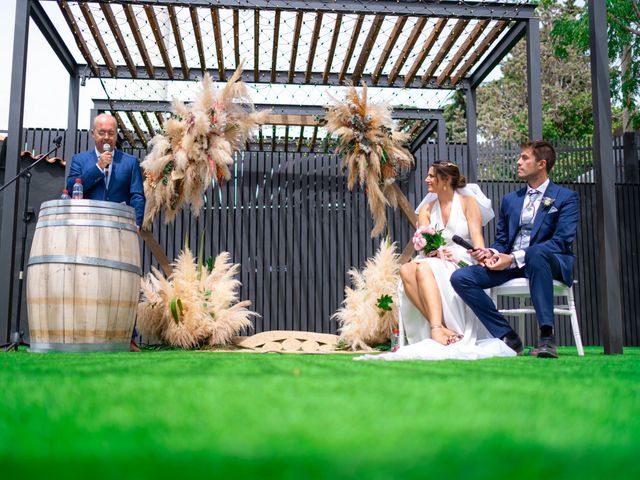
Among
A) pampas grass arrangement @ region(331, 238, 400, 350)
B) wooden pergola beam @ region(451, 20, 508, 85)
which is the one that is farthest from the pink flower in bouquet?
wooden pergola beam @ region(451, 20, 508, 85)

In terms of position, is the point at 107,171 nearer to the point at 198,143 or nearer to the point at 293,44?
the point at 198,143

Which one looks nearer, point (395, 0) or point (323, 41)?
point (395, 0)

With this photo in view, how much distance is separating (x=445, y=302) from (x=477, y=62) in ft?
11.4

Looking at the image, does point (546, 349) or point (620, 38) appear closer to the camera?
point (546, 349)

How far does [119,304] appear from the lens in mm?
4422

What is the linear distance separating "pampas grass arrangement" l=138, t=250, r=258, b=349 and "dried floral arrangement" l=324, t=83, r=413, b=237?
5.28ft

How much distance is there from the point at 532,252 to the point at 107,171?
10.9 ft

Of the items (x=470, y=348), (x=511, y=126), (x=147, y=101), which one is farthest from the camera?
(x=511, y=126)

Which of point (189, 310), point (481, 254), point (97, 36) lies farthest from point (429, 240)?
point (97, 36)

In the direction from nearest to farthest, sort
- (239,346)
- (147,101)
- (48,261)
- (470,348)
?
(470,348), (48,261), (239,346), (147,101)

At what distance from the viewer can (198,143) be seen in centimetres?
595

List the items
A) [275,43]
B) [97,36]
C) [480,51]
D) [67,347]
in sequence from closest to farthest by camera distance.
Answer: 1. [67,347]
2. [97,36]
3. [275,43]
4. [480,51]

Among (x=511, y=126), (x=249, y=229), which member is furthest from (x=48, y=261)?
(x=511, y=126)

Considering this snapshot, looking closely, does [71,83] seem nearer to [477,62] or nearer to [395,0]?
[395,0]
